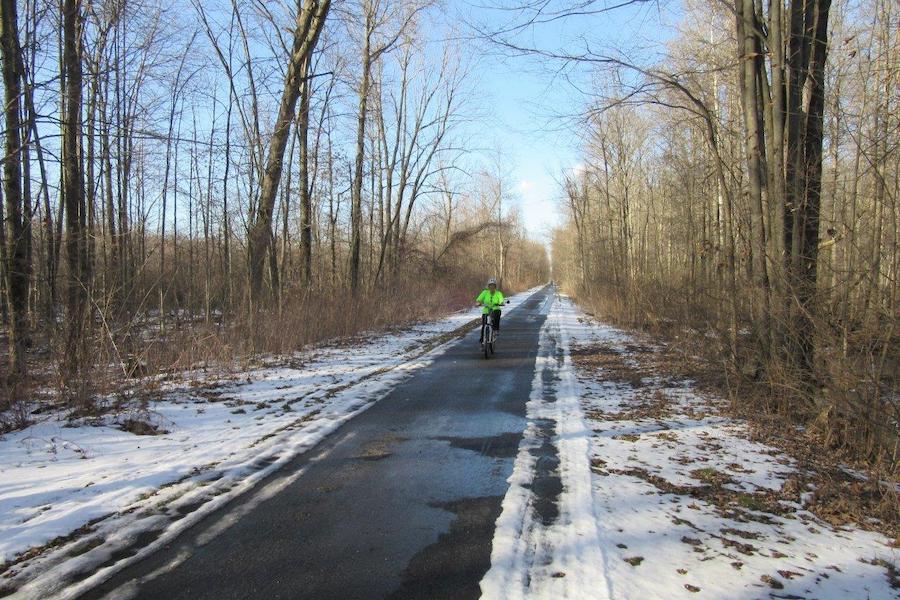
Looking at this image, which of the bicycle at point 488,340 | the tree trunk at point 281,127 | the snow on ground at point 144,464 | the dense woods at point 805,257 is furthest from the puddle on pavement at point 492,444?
the tree trunk at point 281,127

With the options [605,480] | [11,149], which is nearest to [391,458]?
[605,480]

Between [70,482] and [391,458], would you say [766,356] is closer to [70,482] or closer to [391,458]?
[391,458]

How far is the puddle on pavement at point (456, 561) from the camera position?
3014 mm

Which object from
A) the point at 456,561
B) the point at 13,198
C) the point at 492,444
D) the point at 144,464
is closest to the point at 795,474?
the point at 492,444

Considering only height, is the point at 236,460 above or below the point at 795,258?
below

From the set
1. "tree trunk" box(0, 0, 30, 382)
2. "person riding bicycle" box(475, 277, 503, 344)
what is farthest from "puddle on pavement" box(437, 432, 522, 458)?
"person riding bicycle" box(475, 277, 503, 344)

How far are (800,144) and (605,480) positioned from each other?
17.2 feet

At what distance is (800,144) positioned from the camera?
6.83 meters

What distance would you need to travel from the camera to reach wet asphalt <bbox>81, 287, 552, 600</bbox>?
3.08m

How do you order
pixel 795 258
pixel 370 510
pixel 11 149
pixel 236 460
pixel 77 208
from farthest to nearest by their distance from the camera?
pixel 77 208 < pixel 11 149 < pixel 795 258 < pixel 236 460 < pixel 370 510

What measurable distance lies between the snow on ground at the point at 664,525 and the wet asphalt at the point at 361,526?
0.29 metres

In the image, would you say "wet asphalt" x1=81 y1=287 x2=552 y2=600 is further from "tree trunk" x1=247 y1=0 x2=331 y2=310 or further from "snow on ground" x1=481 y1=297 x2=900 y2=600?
"tree trunk" x1=247 y1=0 x2=331 y2=310

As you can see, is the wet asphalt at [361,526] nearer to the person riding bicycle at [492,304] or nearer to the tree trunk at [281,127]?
the person riding bicycle at [492,304]

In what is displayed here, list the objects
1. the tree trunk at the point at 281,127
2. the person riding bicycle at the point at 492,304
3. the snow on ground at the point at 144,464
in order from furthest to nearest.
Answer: the tree trunk at the point at 281,127, the person riding bicycle at the point at 492,304, the snow on ground at the point at 144,464
